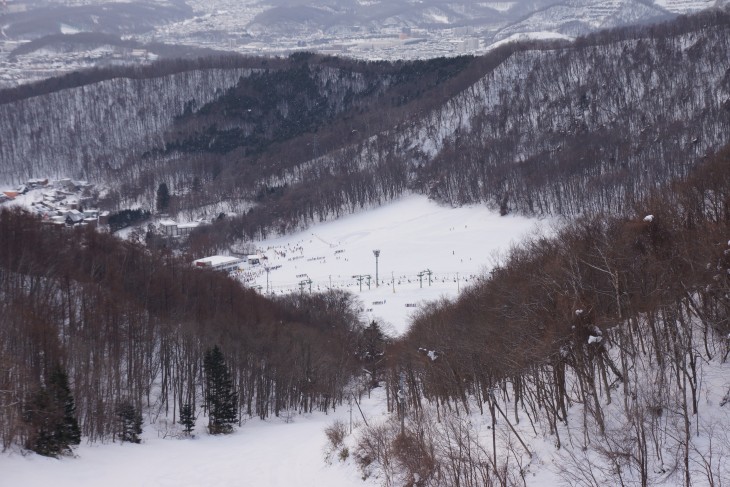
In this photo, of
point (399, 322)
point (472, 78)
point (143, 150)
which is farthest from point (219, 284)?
point (143, 150)

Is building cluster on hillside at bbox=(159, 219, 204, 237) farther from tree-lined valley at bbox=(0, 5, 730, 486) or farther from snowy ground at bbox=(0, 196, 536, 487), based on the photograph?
snowy ground at bbox=(0, 196, 536, 487)

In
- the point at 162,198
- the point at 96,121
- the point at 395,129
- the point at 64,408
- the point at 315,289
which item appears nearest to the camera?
the point at 64,408

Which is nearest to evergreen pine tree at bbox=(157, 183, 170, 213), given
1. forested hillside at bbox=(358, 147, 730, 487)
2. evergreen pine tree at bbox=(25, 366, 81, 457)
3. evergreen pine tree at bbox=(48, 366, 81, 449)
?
evergreen pine tree at bbox=(48, 366, 81, 449)

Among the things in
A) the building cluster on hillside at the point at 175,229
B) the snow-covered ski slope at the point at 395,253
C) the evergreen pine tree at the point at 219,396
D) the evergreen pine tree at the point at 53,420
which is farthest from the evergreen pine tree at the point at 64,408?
the building cluster on hillside at the point at 175,229

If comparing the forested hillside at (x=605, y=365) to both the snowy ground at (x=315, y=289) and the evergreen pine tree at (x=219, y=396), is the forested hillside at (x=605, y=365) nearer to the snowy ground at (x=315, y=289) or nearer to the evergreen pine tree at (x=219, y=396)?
the snowy ground at (x=315, y=289)

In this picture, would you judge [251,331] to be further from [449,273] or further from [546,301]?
[449,273]

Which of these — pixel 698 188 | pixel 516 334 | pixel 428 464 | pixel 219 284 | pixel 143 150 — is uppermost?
pixel 698 188

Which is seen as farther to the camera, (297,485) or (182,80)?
(182,80)

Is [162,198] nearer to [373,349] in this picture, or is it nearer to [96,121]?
[96,121]

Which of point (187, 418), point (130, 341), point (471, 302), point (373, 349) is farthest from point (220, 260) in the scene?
point (471, 302)
